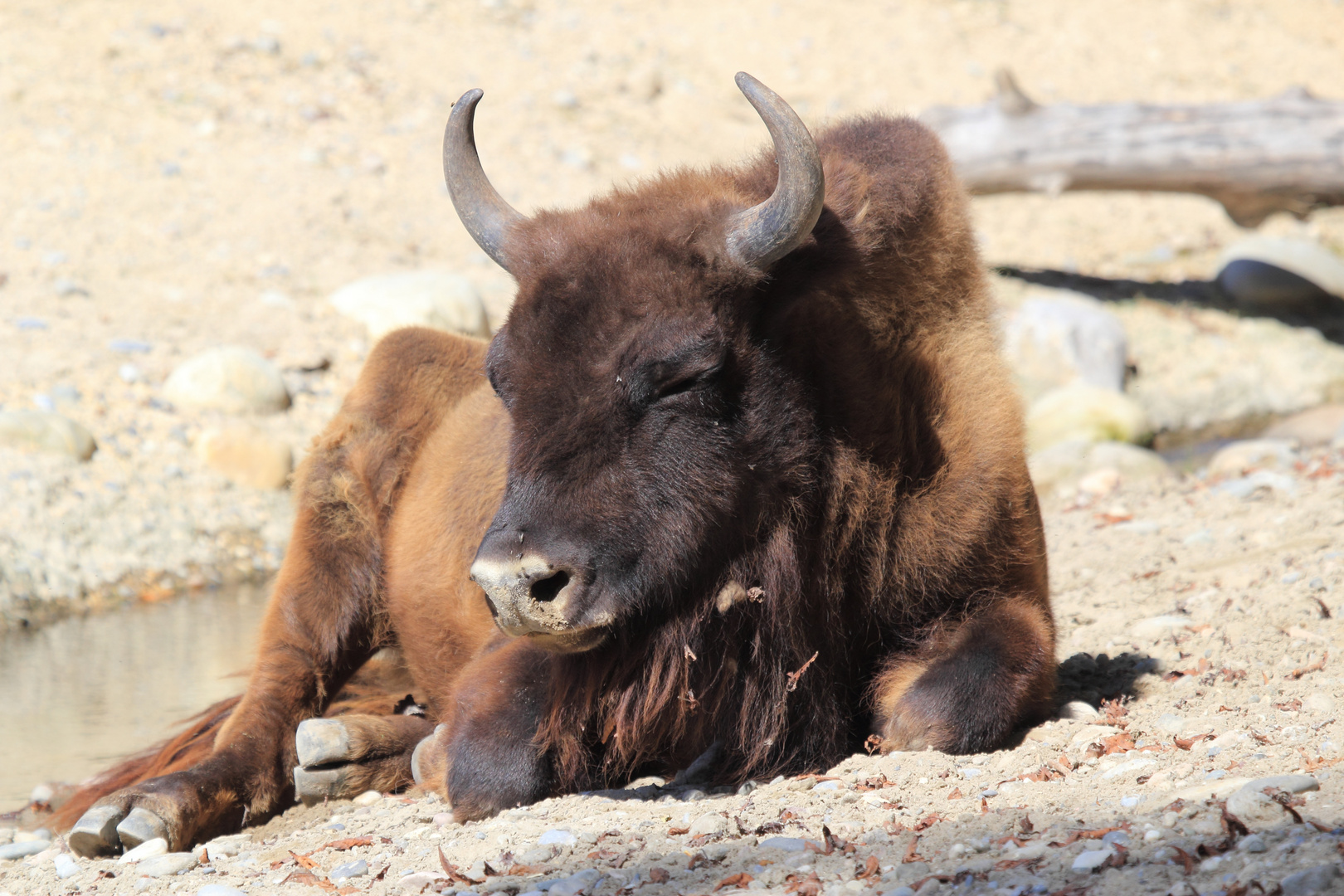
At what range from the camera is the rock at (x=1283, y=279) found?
1126 centimetres

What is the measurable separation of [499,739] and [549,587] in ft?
2.95

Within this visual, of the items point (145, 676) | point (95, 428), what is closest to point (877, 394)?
point (145, 676)

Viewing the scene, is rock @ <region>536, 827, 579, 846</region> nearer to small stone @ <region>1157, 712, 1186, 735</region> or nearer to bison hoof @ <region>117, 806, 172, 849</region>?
bison hoof @ <region>117, 806, 172, 849</region>

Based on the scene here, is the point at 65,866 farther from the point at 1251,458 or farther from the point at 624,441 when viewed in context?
the point at 1251,458

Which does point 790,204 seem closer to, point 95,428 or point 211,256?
point 95,428

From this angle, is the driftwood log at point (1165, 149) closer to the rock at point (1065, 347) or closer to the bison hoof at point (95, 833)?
the rock at point (1065, 347)

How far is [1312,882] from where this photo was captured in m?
2.18

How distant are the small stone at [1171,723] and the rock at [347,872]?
86.6 inches

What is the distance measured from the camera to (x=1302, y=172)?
414 inches

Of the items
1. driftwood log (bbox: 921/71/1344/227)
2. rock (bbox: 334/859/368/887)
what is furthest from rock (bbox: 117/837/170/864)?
driftwood log (bbox: 921/71/1344/227)

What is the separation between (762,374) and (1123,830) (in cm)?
147

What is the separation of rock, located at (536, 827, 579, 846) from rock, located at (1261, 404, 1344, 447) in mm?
6636

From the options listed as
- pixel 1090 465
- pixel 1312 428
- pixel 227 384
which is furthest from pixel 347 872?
pixel 1312 428

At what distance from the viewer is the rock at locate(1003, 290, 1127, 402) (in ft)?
33.3
